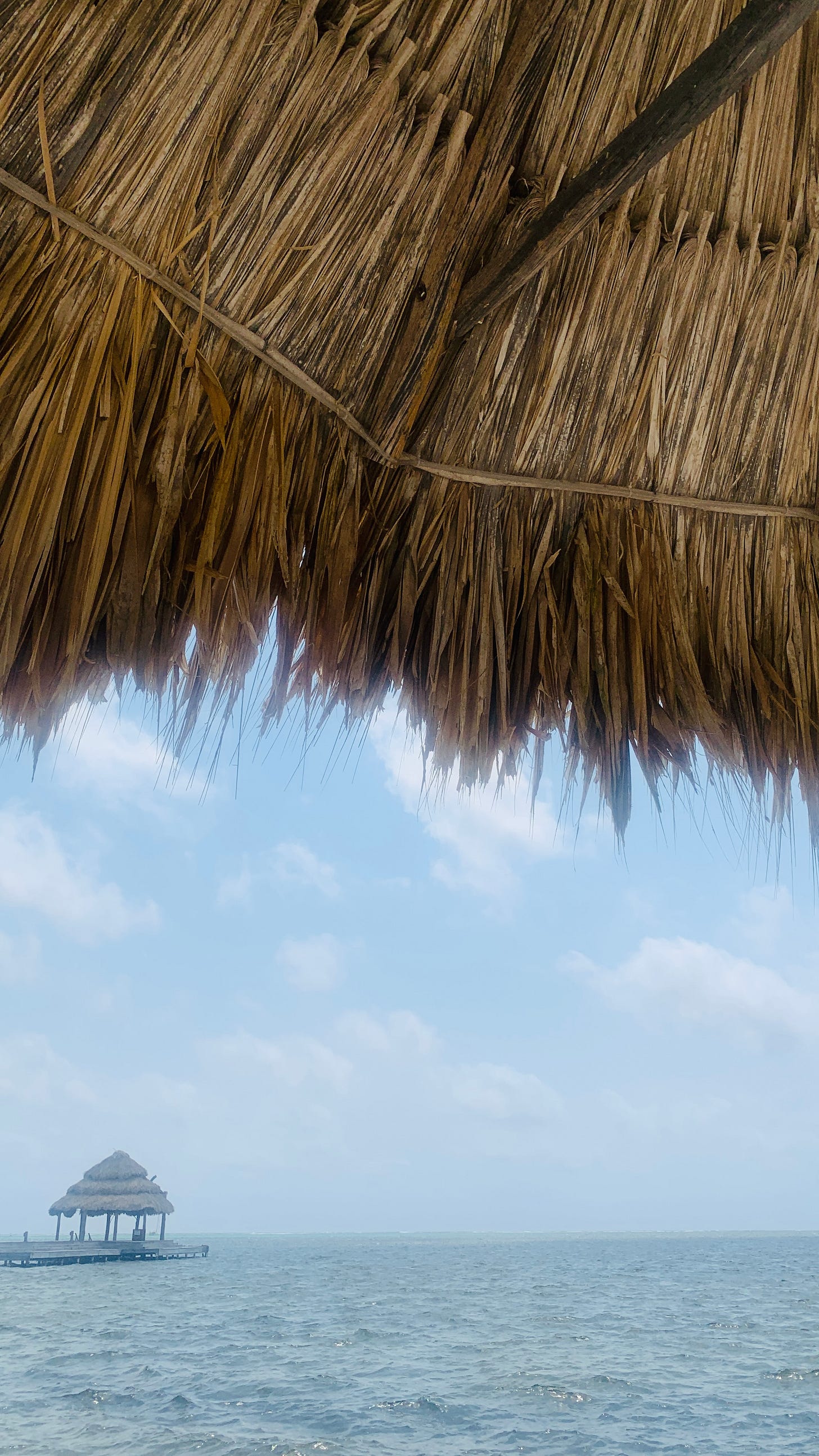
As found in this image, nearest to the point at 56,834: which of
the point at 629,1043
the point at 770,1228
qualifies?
the point at 629,1043

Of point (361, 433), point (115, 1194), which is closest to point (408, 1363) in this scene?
point (115, 1194)

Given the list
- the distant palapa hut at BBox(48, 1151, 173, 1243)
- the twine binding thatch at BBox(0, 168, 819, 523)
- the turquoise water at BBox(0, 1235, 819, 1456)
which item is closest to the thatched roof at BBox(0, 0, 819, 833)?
the twine binding thatch at BBox(0, 168, 819, 523)

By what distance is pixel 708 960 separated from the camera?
55.0 m

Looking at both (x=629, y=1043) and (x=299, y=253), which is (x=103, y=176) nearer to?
(x=299, y=253)

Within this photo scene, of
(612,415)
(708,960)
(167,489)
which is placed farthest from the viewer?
(708,960)

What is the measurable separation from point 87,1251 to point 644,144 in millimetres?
24972

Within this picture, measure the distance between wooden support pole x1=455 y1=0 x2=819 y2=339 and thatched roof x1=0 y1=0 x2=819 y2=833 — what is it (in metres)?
0.07

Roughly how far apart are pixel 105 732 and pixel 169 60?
0.81 metres

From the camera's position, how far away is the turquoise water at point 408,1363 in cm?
1084

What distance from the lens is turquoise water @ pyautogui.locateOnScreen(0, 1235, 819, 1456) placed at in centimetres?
1084

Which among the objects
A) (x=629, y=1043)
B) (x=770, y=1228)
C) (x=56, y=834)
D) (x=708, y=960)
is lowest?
(x=770, y=1228)

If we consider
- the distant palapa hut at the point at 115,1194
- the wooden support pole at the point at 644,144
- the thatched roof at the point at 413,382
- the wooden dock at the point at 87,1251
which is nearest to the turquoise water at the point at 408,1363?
the wooden dock at the point at 87,1251

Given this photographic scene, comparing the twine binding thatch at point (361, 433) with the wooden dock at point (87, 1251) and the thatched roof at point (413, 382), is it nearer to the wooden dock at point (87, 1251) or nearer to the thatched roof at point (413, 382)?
the thatched roof at point (413, 382)

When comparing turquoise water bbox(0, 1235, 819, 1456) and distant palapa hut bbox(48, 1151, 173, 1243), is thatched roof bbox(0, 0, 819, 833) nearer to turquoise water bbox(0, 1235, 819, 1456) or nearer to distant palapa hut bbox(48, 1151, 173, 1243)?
turquoise water bbox(0, 1235, 819, 1456)
